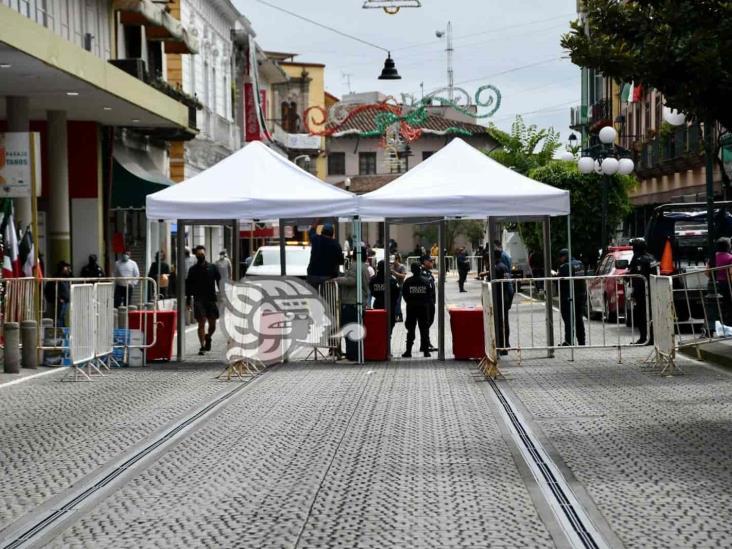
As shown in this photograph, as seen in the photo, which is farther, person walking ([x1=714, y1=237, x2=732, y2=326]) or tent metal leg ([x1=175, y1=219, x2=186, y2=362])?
tent metal leg ([x1=175, y1=219, x2=186, y2=362])

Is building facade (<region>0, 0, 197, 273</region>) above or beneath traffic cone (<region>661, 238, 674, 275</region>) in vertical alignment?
above

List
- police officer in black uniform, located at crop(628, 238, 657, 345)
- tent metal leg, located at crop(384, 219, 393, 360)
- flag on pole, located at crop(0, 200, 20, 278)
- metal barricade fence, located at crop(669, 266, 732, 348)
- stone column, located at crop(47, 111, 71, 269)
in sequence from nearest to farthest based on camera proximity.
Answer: metal barricade fence, located at crop(669, 266, 732, 348) → police officer in black uniform, located at crop(628, 238, 657, 345) → tent metal leg, located at crop(384, 219, 393, 360) → flag on pole, located at crop(0, 200, 20, 278) → stone column, located at crop(47, 111, 71, 269)

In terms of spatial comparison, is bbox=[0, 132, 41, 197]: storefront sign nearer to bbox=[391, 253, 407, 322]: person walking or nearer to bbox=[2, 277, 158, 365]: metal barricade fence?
bbox=[2, 277, 158, 365]: metal barricade fence

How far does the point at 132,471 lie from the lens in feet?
32.7

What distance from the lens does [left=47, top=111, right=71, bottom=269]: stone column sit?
29.6 meters

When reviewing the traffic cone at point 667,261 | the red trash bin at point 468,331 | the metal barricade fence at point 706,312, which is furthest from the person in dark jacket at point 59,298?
the traffic cone at point 667,261

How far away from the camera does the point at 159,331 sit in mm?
21000

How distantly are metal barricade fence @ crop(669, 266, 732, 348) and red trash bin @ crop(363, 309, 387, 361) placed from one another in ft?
14.0

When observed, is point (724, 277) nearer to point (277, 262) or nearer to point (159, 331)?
point (159, 331)

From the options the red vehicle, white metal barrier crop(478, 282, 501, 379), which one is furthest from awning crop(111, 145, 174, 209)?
white metal barrier crop(478, 282, 501, 379)

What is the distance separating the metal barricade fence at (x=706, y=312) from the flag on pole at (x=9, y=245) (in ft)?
33.5

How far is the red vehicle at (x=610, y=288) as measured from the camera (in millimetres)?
20203

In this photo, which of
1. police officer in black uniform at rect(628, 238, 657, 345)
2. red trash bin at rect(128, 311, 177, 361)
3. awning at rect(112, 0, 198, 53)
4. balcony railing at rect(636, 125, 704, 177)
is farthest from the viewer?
balcony railing at rect(636, 125, 704, 177)

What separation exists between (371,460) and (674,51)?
6017mm
